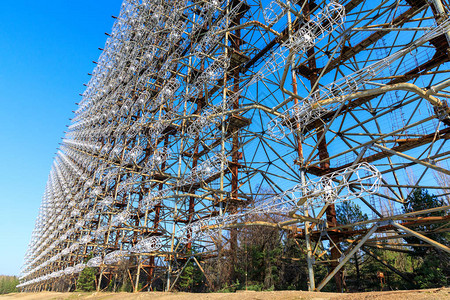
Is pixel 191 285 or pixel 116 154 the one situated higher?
pixel 116 154

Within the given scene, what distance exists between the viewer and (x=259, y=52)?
82.9ft

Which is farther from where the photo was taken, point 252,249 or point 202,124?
point 202,124

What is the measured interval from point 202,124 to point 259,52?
899 centimetres

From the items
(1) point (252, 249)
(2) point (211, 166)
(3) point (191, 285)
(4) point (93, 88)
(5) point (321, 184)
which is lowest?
(3) point (191, 285)

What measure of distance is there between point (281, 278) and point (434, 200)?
8.48 meters

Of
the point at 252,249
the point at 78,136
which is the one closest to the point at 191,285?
the point at 252,249

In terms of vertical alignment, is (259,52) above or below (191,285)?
above

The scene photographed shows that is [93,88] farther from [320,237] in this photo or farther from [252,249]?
[320,237]

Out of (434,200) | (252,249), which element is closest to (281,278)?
(252,249)

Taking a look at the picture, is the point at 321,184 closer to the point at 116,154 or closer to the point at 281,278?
the point at 281,278

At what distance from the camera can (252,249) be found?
17.6 meters

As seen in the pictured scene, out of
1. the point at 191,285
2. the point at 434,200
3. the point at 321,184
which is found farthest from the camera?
the point at 191,285

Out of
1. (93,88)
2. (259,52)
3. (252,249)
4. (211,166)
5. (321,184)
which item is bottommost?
(252,249)

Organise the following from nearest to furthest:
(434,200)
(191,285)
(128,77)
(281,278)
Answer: (434,200) → (281,278) → (191,285) → (128,77)
